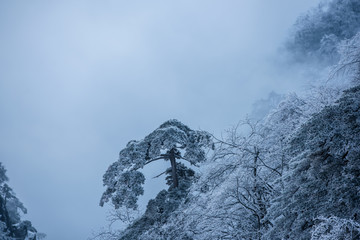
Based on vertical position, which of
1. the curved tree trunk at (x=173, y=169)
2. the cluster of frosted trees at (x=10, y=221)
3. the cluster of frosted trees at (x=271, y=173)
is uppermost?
the cluster of frosted trees at (x=10, y=221)

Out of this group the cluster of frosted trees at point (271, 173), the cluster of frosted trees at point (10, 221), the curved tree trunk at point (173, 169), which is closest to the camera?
the cluster of frosted trees at point (271, 173)

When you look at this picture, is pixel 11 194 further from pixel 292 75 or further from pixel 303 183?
pixel 292 75

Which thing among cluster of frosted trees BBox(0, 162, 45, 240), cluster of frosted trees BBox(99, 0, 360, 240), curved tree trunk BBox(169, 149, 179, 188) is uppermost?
cluster of frosted trees BBox(0, 162, 45, 240)

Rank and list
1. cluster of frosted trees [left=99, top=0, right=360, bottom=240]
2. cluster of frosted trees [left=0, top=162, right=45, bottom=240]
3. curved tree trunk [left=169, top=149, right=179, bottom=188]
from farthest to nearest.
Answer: cluster of frosted trees [left=0, top=162, right=45, bottom=240], curved tree trunk [left=169, top=149, right=179, bottom=188], cluster of frosted trees [left=99, top=0, right=360, bottom=240]

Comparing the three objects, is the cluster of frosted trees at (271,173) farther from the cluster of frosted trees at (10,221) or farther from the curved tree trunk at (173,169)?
the cluster of frosted trees at (10,221)

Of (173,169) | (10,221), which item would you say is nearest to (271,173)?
(173,169)

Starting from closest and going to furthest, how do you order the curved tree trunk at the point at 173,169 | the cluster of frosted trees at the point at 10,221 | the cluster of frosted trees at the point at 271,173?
the cluster of frosted trees at the point at 271,173
the curved tree trunk at the point at 173,169
the cluster of frosted trees at the point at 10,221

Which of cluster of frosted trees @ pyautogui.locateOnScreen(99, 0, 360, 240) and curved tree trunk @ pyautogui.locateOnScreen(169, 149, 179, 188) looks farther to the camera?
curved tree trunk @ pyautogui.locateOnScreen(169, 149, 179, 188)

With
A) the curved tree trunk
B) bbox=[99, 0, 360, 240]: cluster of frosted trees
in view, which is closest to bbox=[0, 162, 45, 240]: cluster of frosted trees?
bbox=[99, 0, 360, 240]: cluster of frosted trees

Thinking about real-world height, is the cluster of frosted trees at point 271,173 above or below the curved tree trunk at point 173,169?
below

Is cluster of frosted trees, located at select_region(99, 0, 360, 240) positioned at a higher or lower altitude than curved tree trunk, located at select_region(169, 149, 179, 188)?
lower

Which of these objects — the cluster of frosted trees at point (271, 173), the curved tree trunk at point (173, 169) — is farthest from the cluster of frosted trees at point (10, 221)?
the curved tree trunk at point (173, 169)

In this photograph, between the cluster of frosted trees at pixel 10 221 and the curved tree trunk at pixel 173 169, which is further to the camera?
the cluster of frosted trees at pixel 10 221

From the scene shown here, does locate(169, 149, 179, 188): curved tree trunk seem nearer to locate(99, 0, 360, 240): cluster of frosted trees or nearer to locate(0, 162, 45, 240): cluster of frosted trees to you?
locate(99, 0, 360, 240): cluster of frosted trees
